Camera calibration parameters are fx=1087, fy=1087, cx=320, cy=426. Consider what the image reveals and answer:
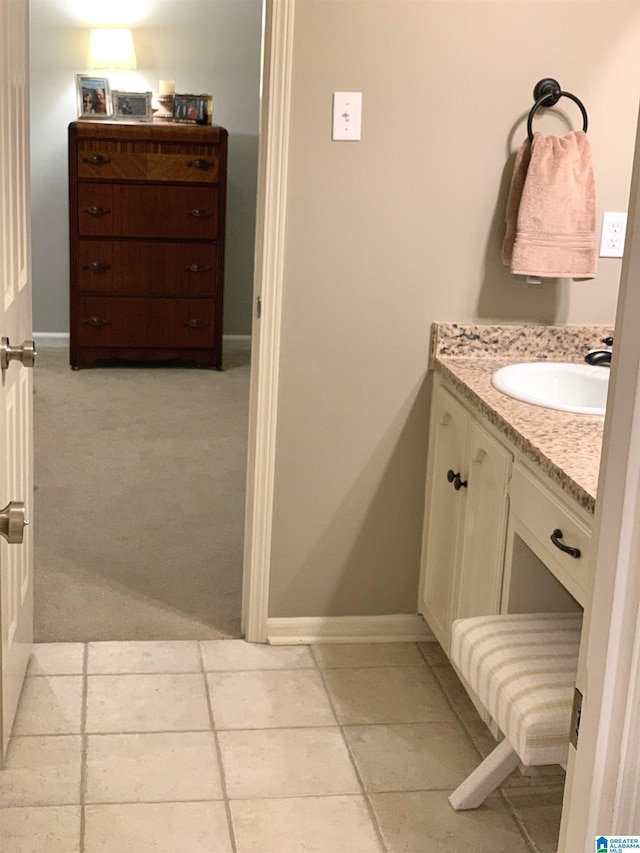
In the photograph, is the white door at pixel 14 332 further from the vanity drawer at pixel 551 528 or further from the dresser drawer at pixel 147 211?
the dresser drawer at pixel 147 211

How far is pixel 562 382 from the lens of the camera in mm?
2756

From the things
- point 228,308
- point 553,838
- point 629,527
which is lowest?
point 553,838

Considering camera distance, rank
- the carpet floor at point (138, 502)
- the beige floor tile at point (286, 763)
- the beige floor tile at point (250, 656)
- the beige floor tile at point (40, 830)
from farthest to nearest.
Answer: the carpet floor at point (138, 502) < the beige floor tile at point (250, 656) < the beige floor tile at point (286, 763) < the beige floor tile at point (40, 830)

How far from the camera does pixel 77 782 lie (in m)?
2.28

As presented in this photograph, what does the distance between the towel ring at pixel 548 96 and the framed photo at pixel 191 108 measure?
141 inches

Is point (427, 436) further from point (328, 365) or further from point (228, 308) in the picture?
point (228, 308)

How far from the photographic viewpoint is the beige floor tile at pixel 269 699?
2574mm

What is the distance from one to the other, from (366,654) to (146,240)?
3.49 metres

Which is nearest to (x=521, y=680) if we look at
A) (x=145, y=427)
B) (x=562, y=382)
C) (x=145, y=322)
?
(x=562, y=382)

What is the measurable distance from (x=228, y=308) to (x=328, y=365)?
3834 millimetres

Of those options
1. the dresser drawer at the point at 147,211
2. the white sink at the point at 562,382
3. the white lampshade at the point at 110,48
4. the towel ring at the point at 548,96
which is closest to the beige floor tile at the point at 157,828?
the white sink at the point at 562,382

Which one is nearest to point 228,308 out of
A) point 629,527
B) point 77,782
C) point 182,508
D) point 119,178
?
point 119,178

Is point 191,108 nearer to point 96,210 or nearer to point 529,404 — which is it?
point 96,210

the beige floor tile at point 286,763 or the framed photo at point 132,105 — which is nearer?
the beige floor tile at point 286,763
